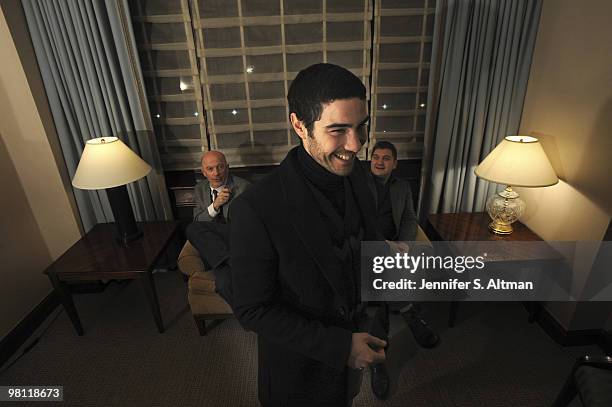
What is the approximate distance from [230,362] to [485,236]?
1808mm

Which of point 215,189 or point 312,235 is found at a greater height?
point 312,235

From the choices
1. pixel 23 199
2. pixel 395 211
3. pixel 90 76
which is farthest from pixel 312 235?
pixel 23 199

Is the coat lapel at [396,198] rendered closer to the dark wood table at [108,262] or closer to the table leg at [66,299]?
the dark wood table at [108,262]

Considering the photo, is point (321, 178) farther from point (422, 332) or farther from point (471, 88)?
point (471, 88)

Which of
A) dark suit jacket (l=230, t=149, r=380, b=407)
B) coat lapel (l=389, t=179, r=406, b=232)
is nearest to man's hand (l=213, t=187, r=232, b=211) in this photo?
coat lapel (l=389, t=179, r=406, b=232)

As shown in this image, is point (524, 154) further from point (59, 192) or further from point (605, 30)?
point (59, 192)

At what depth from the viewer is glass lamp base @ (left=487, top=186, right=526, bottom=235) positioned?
7.00 feet

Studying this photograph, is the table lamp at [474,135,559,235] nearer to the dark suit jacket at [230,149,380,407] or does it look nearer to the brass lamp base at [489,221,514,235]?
the brass lamp base at [489,221,514,235]

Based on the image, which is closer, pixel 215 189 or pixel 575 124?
pixel 575 124

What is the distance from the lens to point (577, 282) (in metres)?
2.00

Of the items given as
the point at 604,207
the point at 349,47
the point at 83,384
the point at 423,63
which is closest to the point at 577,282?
the point at 604,207

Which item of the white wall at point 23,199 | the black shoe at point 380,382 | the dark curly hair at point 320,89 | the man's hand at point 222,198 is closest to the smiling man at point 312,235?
the dark curly hair at point 320,89

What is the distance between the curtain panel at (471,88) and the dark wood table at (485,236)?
29cm

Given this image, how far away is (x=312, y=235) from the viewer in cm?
87
